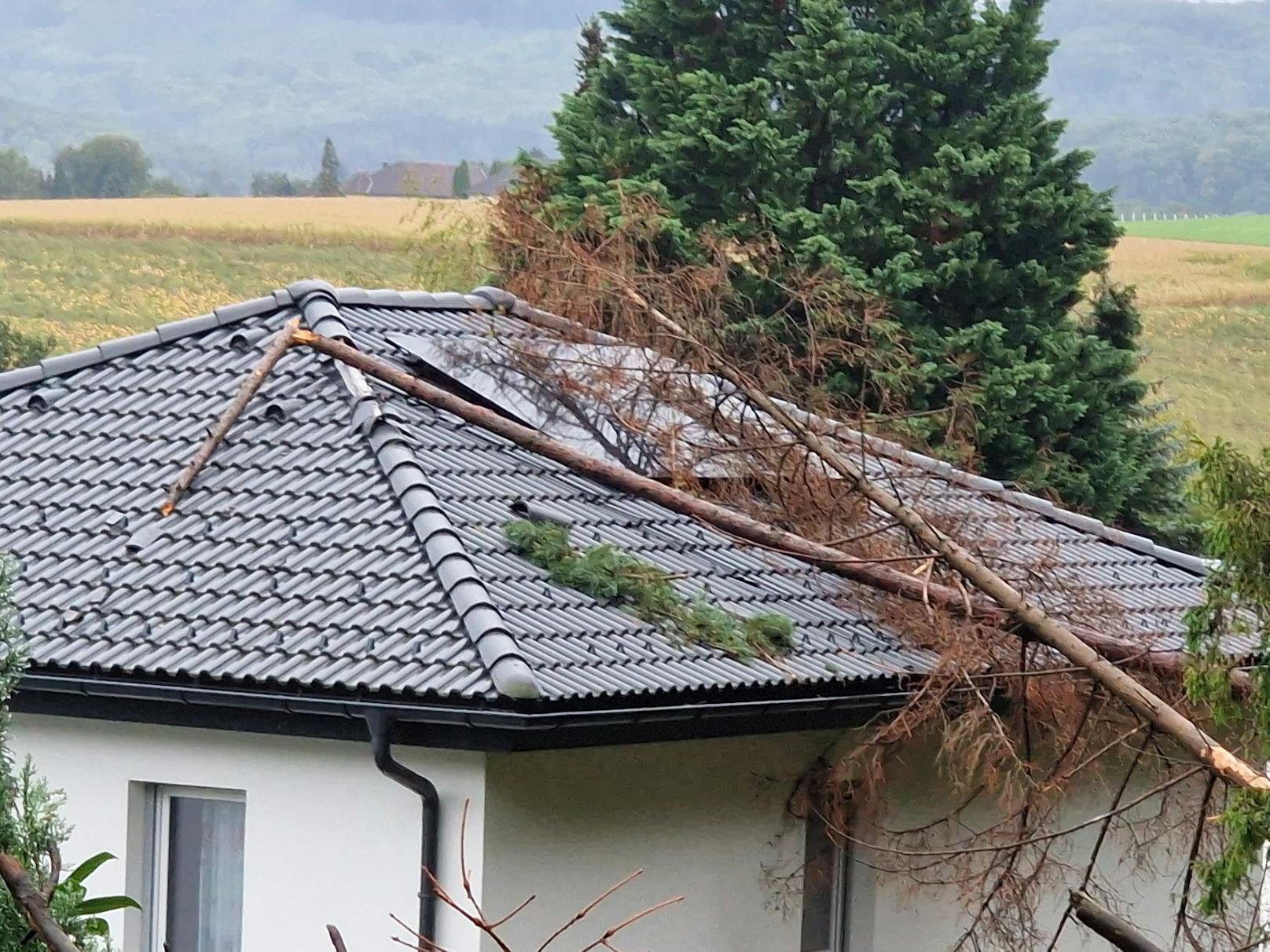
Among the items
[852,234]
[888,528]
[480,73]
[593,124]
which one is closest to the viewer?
[888,528]

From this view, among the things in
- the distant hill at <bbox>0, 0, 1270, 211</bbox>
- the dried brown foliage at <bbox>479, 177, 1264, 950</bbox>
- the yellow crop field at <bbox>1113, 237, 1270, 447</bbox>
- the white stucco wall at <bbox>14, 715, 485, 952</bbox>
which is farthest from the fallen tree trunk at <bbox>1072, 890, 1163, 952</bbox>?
the distant hill at <bbox>0, 0, 1270, 211</bbox>

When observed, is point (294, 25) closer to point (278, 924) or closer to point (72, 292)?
point (72, 292)

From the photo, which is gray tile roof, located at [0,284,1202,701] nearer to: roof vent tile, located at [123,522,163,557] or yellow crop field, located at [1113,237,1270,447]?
roof vent tile, located at [123,522,163,557]

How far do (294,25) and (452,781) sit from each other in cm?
18276

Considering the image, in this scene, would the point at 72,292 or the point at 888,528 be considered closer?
the point at 888,528

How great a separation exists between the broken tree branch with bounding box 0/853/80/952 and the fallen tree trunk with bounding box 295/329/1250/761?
4.54 m

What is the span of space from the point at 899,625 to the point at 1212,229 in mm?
73090

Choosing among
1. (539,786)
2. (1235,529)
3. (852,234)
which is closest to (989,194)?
(852,234)

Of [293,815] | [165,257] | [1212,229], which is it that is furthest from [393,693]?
[1212,229]

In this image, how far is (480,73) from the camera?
16988cm

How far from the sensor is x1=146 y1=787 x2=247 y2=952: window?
9195 millimetres

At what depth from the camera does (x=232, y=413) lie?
1057 centimetres

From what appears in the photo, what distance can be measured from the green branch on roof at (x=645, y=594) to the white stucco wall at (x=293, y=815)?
1261 millimetres

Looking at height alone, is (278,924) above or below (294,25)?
below
